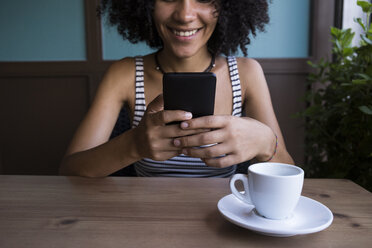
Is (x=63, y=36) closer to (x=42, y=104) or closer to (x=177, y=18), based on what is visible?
(x=42, y=104)

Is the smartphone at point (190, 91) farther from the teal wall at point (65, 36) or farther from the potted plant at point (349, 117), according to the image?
the teal wall at point (65, 36)

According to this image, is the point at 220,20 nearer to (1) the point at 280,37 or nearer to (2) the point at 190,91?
(2) the point at 190,91

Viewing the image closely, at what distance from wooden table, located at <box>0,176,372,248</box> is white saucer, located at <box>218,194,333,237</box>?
2 centimetres

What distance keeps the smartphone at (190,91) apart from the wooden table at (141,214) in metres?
0.19

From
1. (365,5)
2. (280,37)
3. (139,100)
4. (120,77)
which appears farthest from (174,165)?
(280,37)

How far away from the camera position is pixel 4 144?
7.93 feet

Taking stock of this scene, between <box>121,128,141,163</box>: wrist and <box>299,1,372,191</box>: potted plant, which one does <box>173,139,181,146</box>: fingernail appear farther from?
<box>299,1,372,191</box>: potted plant

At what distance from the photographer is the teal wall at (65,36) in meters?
2.12

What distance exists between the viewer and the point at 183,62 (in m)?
1.25

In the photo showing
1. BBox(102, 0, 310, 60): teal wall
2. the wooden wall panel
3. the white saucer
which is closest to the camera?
the white saucer

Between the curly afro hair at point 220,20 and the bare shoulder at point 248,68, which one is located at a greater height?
the curly afro hair at point 220,20

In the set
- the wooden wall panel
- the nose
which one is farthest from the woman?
the wooden wall panel

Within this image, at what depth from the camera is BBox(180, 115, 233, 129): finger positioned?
714 mm

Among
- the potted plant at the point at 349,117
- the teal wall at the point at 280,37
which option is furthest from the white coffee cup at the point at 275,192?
the teal wall at the point at 280,37
